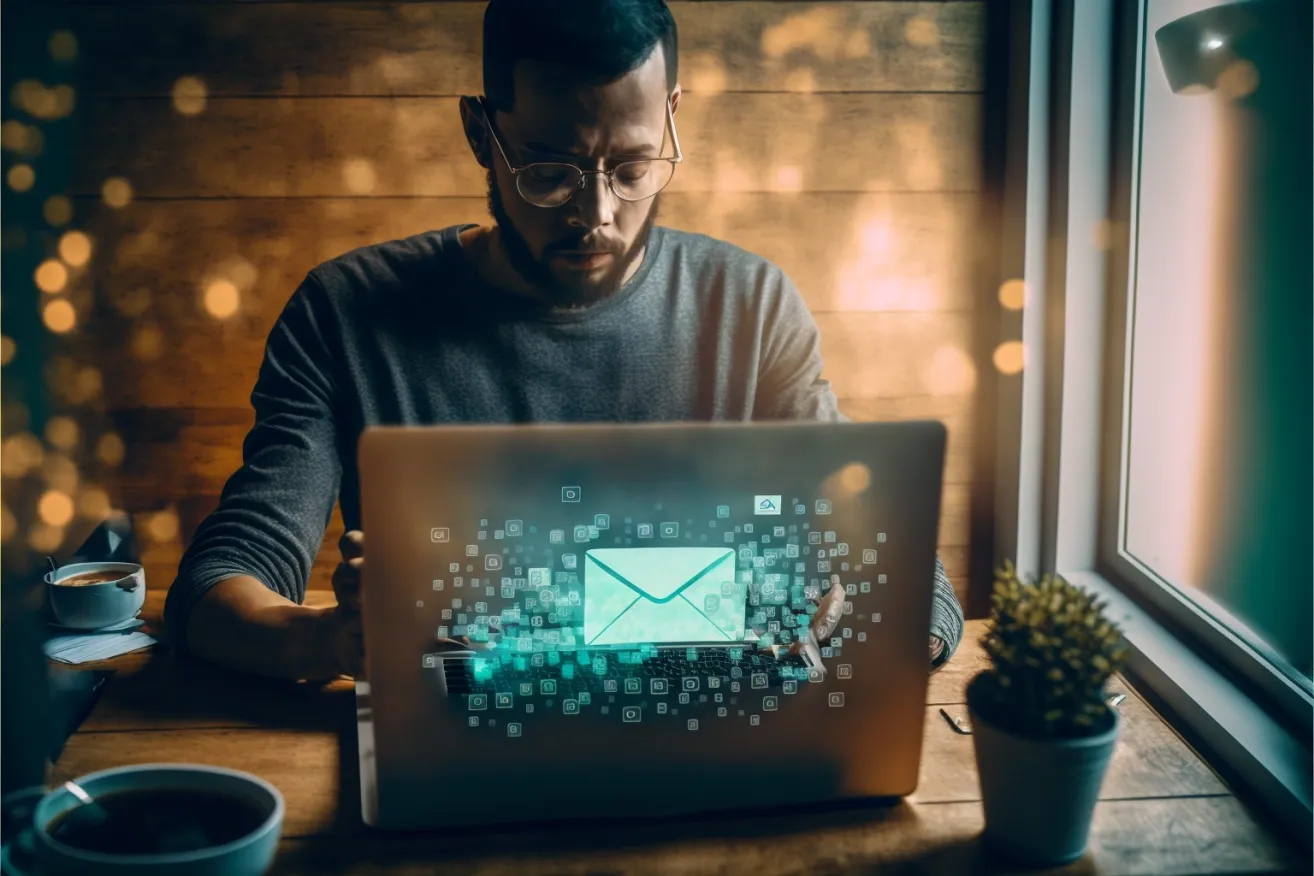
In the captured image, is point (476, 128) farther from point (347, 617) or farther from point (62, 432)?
point (62, 432)

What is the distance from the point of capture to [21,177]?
5.09ft

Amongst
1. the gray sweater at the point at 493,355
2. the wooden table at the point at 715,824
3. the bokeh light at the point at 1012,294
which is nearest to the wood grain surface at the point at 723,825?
the wooden table at the point at 715,824

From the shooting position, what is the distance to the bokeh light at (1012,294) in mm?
1629

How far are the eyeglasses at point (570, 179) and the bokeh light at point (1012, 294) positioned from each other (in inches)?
27.5

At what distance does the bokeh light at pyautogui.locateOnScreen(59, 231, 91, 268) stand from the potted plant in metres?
1.61

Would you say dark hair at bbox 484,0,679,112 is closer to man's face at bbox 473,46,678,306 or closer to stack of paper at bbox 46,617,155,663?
man's face at bbox 473,46,678,306

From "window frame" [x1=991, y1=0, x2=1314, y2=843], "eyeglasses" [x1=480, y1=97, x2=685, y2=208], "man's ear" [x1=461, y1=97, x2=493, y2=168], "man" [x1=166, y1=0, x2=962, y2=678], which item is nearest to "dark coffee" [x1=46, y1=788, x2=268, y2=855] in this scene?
"man" [x1=166, y1=0, x2=962, y2=678]

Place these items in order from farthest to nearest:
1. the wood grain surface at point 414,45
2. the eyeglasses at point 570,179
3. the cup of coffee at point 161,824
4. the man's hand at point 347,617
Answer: the wood grain surface at point 414,45, the eyeglasses at point 570,179, the man's hand at point 347,617, the cup of coffee at point 161,824

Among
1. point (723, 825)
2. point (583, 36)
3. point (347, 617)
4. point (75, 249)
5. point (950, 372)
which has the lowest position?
point (723, 825)

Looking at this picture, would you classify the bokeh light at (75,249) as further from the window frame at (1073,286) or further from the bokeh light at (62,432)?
the window frame at (1073,286)

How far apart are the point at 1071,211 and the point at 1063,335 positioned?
7.7 inches

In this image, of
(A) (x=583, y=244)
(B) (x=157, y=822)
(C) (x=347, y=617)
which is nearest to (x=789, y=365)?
(A) (x=583, y=244)

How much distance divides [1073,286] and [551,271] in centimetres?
83

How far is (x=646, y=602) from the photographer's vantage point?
2.11ft
